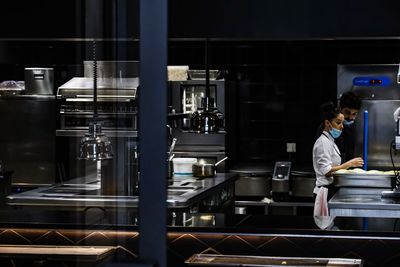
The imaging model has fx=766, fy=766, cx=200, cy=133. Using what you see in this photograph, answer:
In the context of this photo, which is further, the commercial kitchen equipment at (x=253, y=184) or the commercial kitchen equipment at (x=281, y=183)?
the commercial kitchen equipment at (x=253, y=184)

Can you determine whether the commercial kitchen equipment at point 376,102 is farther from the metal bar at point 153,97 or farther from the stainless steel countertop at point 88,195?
the metal bar at point 153,97

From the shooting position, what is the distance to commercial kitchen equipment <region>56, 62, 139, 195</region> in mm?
3314

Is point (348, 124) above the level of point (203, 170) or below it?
above

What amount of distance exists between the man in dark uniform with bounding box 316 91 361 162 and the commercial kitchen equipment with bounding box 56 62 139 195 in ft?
7.22

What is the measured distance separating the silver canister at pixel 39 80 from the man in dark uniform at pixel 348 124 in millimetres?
3148

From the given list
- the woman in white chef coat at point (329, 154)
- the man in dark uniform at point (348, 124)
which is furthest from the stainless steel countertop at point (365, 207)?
the man in dark uniform at point (348, 124)

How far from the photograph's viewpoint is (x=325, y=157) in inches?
269

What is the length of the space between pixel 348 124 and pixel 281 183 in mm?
1180

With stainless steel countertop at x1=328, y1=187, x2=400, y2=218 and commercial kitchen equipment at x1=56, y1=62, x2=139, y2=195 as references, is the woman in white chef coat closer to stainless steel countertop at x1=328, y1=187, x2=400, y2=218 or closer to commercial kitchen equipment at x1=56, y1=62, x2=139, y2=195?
stainless steel countertop at x1=328, y1=187, x2=400, y2=218

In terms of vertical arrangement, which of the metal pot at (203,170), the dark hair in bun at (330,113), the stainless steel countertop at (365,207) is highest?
the dark hair in bun at (330,113)

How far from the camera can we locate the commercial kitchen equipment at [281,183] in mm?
8109

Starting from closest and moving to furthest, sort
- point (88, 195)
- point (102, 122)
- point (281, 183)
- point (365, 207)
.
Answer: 1. point (102, 122)
2. point (365, 207)
3. point (88, 195)
4. point (281, 183)

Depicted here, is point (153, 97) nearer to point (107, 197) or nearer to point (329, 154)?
point (107, 197)

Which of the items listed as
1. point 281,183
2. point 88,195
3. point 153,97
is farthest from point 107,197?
point 153,97
